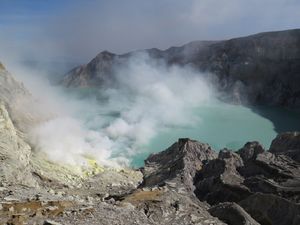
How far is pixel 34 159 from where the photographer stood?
43875 millimetres

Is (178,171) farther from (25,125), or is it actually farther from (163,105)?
(163,105)

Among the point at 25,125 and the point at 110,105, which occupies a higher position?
the point at 110,105

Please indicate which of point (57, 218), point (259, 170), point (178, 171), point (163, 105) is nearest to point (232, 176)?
point (259, 170)

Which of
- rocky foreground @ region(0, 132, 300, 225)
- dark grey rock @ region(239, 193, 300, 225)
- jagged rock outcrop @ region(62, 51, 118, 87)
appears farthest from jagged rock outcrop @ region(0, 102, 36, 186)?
jagged rock outcrop @ region(62, 51, 118, 87)

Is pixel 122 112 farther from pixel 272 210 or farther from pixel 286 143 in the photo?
pixel 272 210

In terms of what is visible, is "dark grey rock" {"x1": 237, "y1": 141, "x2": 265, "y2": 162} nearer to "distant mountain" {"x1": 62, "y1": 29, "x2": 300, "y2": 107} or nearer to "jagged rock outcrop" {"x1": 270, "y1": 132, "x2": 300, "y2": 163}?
"jagged rock outcrop" {"x1": 270, "y1": 132, "x2": 300, "y2": 163}

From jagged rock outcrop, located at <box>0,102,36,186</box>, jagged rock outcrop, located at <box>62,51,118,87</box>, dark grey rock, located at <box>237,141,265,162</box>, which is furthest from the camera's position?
jagged rock outcrop, located at <box>62,51,118,87</box>

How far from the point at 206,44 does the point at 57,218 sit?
481 feet

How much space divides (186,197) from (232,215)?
3.16m

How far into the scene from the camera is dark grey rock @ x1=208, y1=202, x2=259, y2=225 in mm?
21828

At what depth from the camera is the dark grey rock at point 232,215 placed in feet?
71.6

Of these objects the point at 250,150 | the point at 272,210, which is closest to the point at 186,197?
the point at 272,210

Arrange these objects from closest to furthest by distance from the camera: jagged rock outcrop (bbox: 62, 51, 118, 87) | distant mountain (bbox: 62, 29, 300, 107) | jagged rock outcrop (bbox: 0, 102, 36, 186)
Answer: jagged rock outcrop (bbox: 0, 102, 36, 186) < distant mountain (bbox: 62, 29, 300, 107) < jagged rock outcrop (bbox: 62, 51, 118, 87)

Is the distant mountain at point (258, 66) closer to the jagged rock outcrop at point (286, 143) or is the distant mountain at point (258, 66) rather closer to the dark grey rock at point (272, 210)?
the jagged rock outcrop at point (286, 143)
